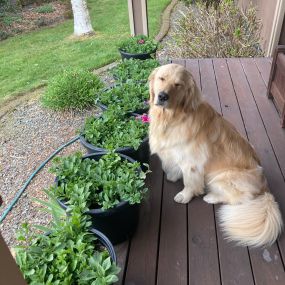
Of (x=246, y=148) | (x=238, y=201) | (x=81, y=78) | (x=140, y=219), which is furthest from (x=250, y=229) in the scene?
(x=81, y=78)

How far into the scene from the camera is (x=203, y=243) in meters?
1.90

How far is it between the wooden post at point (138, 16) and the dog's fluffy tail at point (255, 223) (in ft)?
10.9

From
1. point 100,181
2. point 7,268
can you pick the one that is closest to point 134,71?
point 100,181

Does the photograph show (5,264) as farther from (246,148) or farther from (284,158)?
(284,158)

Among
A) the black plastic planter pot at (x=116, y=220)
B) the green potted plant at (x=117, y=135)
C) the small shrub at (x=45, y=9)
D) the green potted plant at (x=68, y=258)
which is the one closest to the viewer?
the green potted plant at (x=68, y=258)

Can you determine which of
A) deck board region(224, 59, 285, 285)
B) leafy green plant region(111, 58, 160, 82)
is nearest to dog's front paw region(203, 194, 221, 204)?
deck board region(224, 59, 285, 285)

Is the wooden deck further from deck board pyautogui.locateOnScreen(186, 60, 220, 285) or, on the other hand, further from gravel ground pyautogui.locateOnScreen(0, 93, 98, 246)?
gravel ground pyautogui.locateOnScreen(0, 93, 98, 246)

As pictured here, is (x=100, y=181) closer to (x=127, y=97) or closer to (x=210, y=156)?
(x=210, y=156)

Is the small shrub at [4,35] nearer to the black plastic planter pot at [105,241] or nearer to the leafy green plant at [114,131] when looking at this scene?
the leafy green plant at [114,131]

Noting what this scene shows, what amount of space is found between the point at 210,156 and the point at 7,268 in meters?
1.48

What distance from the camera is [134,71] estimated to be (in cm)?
330

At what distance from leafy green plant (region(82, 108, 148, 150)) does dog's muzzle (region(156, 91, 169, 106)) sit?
1.41 ft

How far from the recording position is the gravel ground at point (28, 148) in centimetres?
254

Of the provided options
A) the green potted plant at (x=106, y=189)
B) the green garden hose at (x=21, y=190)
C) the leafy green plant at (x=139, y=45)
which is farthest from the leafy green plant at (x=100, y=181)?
the leafy green plant at (x=139, y=45)
